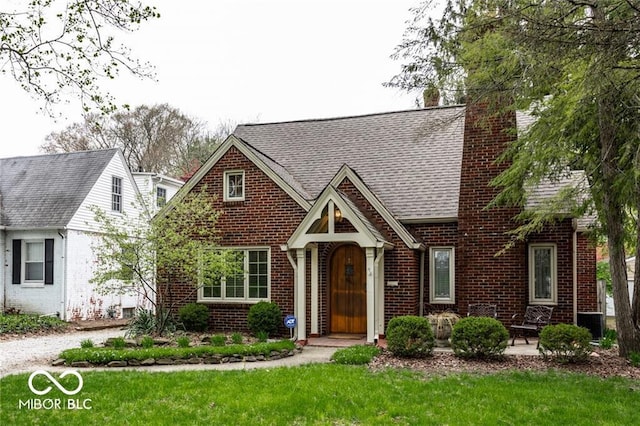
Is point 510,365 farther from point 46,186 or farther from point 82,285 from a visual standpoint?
point 46,186

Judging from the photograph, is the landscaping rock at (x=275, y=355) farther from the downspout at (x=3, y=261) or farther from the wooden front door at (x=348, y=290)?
the downspout at (x=3, y=261)

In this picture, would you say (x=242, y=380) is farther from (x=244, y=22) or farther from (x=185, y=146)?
(x=185, y=146)

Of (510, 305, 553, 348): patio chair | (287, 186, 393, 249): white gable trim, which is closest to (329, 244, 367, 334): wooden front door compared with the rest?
(287, 186, 393, 249): white gable trim

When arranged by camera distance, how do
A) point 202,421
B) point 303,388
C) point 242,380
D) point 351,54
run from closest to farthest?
point 202,421 < point 303,388 < point 242,380 < point 351,54

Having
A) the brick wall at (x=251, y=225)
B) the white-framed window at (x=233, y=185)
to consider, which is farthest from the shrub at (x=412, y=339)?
the white-framed window at (x=233, y=185)

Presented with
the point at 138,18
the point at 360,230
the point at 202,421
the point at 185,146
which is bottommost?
the point at 202,421

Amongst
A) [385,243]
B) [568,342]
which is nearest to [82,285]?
[385,243]

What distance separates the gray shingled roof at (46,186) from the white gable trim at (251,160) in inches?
238

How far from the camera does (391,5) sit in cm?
877

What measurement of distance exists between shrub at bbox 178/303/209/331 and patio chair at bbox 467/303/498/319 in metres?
6.58

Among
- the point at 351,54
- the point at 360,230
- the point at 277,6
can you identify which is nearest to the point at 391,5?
the point at 277,6

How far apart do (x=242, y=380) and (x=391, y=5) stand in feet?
20.3

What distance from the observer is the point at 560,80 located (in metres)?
8.94

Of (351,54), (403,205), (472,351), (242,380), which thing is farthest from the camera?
(403,205)
